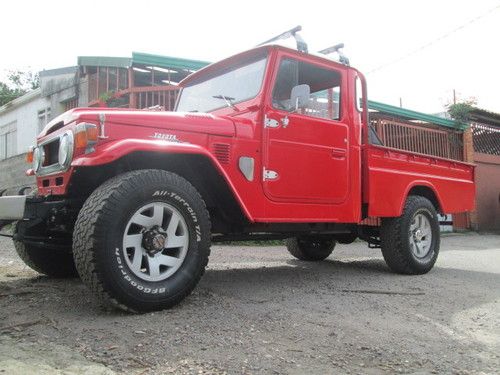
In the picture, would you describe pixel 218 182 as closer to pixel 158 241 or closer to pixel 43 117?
pixel 158 241

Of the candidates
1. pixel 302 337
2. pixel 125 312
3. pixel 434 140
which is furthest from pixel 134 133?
pixel 434 140

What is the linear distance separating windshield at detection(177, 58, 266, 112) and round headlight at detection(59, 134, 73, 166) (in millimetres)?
1580

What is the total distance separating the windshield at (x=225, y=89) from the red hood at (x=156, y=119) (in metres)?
0.50

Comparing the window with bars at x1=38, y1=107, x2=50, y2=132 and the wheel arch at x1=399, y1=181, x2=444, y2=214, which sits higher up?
the window with bars at x1=38, y1=107, x2=50, y2=132

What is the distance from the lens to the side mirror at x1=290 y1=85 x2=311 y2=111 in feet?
14.5

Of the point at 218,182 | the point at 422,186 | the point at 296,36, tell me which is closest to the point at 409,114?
the point at 422,186

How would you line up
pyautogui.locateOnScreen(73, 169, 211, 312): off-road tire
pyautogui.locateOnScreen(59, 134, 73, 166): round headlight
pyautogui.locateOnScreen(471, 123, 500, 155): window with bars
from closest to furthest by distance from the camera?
pyautogui.locateOnScreen(73, 169, 211, 312): off-road tire, pyautogui.locateOnScreen(59, 134, 73, 166): round headlight, pyautogui.locateOnScreen(471, 123, 500, 155): window with bars

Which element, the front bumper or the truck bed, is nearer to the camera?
the front bumper

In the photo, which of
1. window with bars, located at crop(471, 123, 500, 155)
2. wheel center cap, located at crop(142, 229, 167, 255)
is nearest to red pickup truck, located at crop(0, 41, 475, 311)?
wheel center cap, located at crop(142, 229, 167, 255)

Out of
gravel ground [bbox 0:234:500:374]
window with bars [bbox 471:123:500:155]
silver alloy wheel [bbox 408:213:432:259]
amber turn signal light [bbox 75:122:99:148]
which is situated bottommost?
gravel ground [bbox 0:234:500:374]

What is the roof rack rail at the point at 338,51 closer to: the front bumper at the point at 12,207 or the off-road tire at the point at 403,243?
the off-road tire at the point at 403,243

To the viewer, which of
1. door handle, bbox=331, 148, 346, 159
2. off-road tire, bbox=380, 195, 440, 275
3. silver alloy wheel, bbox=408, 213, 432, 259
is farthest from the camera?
silver alloy wheel, bbox=408, 213, 432, 259

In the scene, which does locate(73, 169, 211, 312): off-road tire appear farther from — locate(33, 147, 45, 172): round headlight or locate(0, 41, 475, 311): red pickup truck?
locate(33, 147, 45, 172): round headlight

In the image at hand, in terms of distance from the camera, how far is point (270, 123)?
14.6 feet
